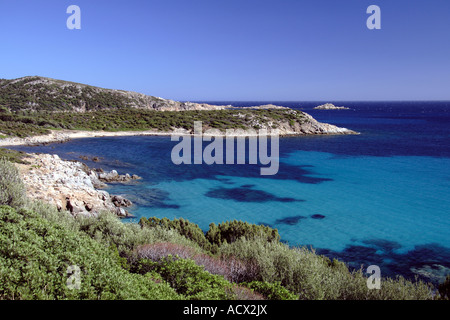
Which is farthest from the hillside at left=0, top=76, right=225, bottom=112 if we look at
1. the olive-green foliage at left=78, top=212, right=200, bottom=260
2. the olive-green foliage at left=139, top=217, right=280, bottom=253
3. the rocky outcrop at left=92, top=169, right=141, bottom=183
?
the olive-green foliage at left=78, top=212, right=200, bottom=260

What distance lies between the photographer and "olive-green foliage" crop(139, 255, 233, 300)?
19.7ft

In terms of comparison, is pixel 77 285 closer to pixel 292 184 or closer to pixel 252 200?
pixel 252 200

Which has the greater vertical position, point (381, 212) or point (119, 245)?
point (119, 245)

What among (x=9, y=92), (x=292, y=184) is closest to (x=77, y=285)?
(x=292, y=184)

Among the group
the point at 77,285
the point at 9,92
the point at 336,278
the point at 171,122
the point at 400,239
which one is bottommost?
the point at 400,239

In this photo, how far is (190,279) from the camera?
6.63 metres

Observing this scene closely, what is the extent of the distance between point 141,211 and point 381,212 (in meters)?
15.9

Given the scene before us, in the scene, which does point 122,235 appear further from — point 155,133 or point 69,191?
point 155,133

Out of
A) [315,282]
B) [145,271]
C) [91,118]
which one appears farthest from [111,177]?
[91,118]

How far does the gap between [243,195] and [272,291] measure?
16884 millimetres

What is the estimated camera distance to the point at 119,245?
9406mm

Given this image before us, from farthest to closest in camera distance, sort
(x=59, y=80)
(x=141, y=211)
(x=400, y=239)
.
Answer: (x=59, y=80), (x=141, y=211), (x=400, y=239)

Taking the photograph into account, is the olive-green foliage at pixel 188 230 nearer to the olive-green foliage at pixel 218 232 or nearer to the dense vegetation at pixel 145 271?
the olive-green foliage at pixel 218 232

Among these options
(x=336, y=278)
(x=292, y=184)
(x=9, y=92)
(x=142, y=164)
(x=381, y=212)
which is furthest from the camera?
(x=9, y=92)
